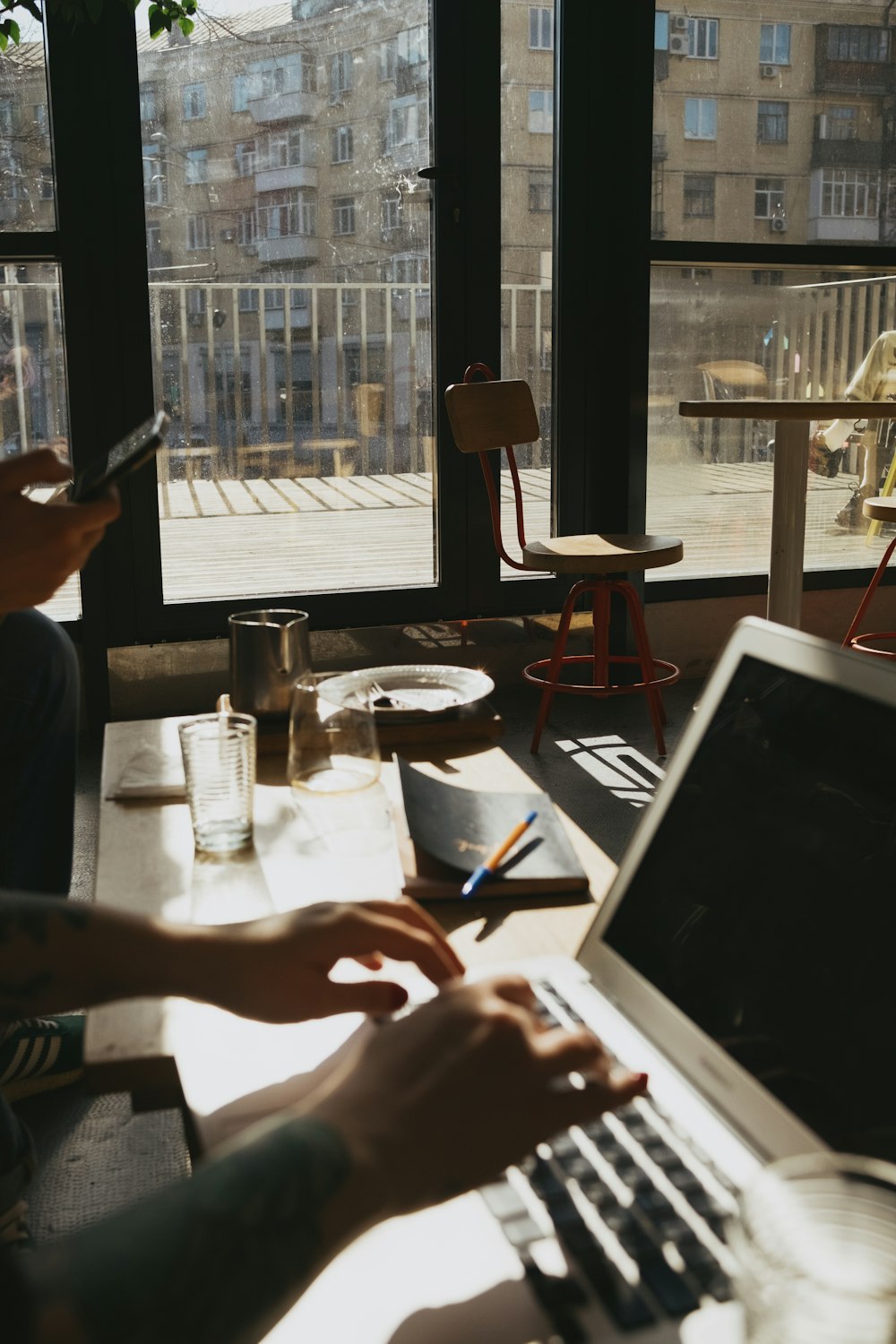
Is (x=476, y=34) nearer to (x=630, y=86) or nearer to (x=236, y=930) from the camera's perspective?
(x=630, y=86)

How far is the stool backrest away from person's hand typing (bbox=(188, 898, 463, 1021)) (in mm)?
2640

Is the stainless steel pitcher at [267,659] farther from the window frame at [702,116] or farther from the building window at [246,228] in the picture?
the window frame at [702,116]

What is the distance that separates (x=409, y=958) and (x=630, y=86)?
3466 millimetres

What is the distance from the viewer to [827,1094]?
605mm

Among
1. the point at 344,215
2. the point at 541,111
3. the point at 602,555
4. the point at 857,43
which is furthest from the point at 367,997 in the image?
the point at 857,43

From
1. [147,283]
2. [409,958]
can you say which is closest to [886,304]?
[147,283]

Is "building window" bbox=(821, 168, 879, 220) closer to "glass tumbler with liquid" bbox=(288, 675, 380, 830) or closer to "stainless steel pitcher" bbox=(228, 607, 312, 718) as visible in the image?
"stainless steel pitcher" bbox=(228, 607, 312, 718)

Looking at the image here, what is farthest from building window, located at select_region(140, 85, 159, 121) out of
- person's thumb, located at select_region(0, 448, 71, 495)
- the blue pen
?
the blue pen

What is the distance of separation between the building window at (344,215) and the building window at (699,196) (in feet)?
3.29

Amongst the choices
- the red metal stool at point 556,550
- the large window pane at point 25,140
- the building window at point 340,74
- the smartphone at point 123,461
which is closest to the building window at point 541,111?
the building window at point 340,74

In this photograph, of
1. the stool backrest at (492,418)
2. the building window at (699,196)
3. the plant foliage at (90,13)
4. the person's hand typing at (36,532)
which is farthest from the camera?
the building window at (699,196)

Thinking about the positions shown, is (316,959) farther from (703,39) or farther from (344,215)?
(703,39)

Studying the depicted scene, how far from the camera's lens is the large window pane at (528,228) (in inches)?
145

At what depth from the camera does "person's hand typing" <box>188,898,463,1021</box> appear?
30.6 inches
